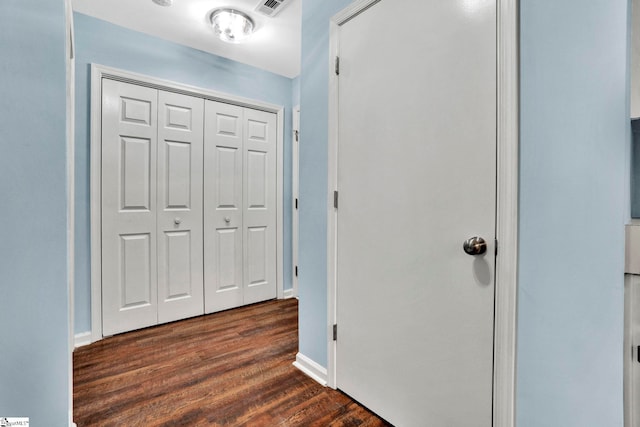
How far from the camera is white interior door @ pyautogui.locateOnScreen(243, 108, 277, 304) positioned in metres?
3.06

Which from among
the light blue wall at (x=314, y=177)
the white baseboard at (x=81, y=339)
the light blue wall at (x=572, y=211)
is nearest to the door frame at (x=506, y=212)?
the light blue wall at (x=572, y=211)

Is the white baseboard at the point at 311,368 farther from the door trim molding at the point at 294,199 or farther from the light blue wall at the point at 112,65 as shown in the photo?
the light blue wall at the point at 112,65

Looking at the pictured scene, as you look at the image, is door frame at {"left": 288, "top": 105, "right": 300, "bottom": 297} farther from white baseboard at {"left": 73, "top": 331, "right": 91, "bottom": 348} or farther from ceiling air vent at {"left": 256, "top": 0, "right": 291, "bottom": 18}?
white baseboard at {"left": 73, "top": 331, "right": 91, "bottom": 348}

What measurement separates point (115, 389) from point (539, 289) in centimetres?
211

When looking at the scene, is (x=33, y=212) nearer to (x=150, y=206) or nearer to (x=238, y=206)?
(x=150, y=206)

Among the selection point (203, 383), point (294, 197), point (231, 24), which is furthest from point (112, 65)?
point (203, 383)

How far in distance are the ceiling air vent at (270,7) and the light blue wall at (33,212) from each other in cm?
135

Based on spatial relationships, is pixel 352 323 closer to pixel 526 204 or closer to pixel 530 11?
pixel 526 204

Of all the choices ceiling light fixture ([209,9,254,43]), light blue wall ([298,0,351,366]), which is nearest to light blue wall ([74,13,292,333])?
ceiling light fixture ([209,9,254,43])

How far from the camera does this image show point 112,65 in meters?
2.35

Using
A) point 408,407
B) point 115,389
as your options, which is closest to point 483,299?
point 408,407

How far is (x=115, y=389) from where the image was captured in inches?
66.4

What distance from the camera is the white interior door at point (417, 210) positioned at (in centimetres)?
110

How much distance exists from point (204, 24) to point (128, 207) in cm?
157
